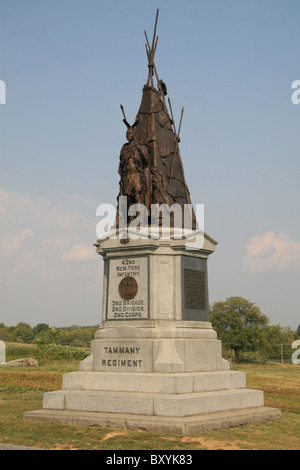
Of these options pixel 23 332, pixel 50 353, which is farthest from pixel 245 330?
pixel 23 332

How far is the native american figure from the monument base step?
17.2 feet

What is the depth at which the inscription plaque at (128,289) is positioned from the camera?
12.5 metres

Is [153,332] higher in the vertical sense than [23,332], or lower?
lower

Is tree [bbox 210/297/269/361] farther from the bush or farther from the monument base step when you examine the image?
the monument base step

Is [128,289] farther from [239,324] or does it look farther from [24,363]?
[239,324]

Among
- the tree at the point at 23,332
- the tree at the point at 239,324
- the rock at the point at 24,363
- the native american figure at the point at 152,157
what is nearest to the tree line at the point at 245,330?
the tree at the point at 239,324

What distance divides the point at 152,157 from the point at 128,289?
3.92 metres

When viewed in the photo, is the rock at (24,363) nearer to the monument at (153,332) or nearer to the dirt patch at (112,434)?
the monument at (153,332)

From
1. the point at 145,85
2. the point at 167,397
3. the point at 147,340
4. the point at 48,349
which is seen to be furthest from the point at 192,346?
the point at 48,349

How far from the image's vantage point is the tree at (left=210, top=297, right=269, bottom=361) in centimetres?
5400

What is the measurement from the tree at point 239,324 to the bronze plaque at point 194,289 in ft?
136

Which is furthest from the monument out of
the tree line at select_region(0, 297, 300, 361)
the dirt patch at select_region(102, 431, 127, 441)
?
the tree line at select_region(0, 297, 300, 361)

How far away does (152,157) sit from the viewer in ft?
47.6

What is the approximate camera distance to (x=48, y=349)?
35031 millimetres
